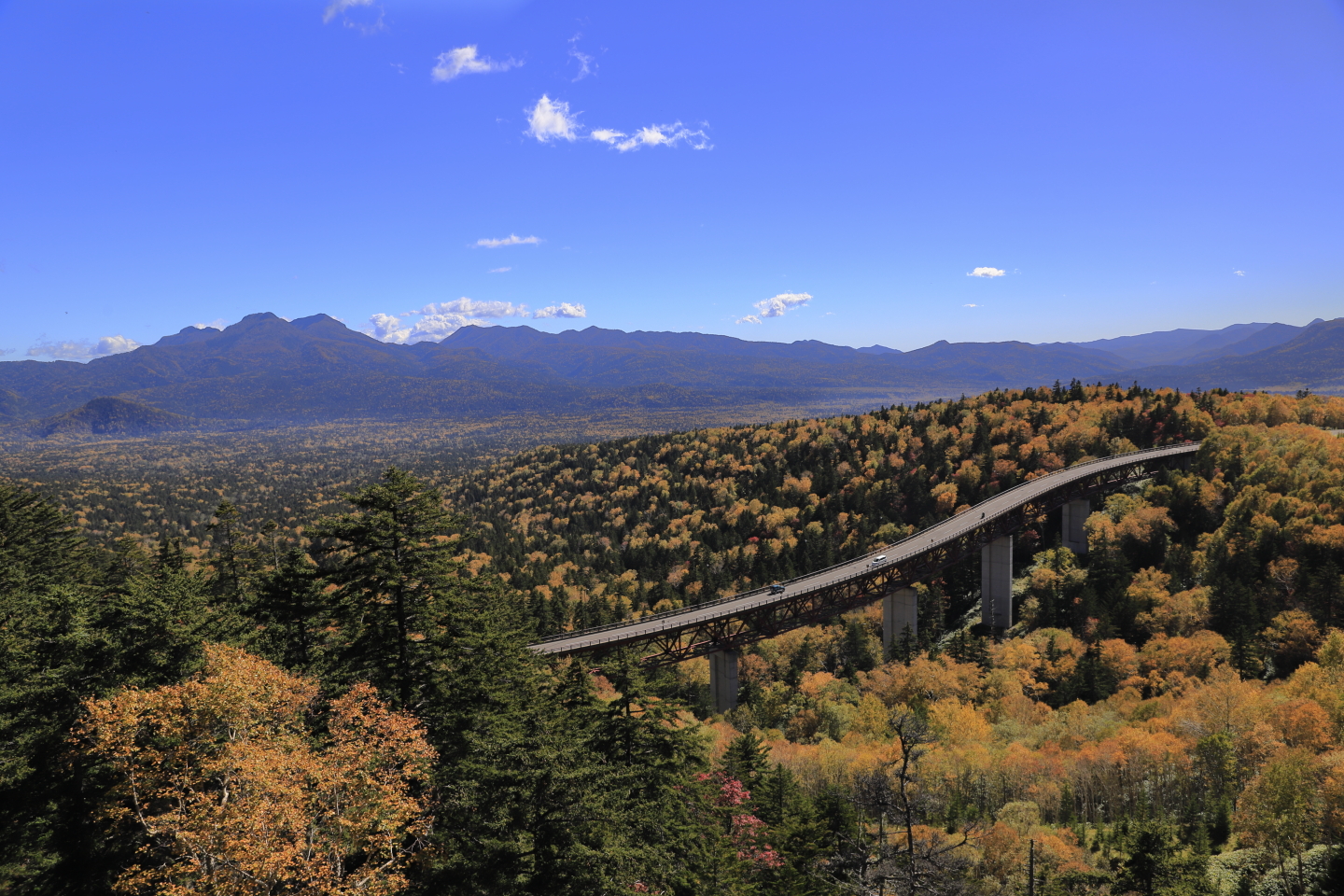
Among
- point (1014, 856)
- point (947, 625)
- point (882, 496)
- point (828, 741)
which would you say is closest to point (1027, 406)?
point (882, 496)

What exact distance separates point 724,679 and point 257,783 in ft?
205

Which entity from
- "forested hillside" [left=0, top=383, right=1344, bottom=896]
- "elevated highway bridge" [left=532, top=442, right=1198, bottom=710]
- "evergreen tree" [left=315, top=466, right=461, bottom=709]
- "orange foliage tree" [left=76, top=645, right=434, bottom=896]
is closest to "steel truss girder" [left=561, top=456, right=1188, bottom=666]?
"elevated highway bridge" [left=532, top=442, right=1198, bottom=710]

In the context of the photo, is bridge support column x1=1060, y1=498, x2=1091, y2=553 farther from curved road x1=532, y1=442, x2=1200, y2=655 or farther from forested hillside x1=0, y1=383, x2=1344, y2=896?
curved road x1=532, y1=442, x2=1200, y2=655

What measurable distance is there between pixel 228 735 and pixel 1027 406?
164108mm

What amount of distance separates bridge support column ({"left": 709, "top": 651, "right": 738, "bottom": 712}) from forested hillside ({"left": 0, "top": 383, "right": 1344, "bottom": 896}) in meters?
1.83

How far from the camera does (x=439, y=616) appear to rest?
25.3 metres

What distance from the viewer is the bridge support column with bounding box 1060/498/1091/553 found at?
355 ft

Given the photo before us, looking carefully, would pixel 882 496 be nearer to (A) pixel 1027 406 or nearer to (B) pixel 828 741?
(A) pixel 1027 406

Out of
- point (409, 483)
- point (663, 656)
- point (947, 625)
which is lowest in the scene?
point (947, 625)

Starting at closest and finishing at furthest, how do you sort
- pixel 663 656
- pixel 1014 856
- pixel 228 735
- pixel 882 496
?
1. pixel 228 735
2. pixel 1014 856
3. pixel 663 656
4. pixel 882 496

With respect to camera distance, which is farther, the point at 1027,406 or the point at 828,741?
the point at 1027,406

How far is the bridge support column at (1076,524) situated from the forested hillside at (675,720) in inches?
104

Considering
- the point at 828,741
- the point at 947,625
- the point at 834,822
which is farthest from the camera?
the point at 947,625

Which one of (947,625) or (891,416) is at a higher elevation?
(891,416)
